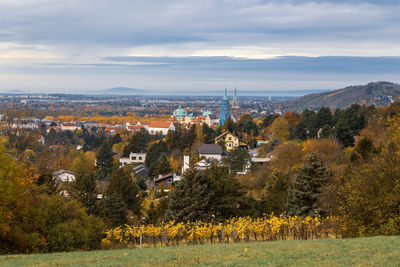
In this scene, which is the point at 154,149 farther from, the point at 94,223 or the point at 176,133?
the point at 94,223

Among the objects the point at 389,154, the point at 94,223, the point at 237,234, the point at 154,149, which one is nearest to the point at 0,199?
the point at 94,223

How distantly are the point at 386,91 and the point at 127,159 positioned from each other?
147 metres

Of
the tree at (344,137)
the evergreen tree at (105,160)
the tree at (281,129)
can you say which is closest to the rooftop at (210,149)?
the tree at (281,129)

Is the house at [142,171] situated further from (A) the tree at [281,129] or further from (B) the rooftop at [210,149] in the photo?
(A) the tree at [281,129]

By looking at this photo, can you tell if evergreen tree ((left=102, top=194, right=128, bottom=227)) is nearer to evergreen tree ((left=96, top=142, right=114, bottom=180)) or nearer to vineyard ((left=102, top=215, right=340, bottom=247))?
vineyard ((left=102, top=215, right=340, bottom=247))

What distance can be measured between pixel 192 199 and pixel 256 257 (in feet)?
37.5

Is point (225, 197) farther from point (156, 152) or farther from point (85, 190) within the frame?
point (156, 152)

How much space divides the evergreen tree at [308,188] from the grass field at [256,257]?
452 inches

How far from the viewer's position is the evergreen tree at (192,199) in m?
22.1

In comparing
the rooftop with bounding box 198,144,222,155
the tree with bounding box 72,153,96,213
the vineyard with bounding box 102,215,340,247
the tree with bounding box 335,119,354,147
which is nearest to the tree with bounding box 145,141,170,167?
the rooftop with bounding box 198,144,222,155

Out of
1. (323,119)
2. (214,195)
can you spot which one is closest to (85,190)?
(214,195)

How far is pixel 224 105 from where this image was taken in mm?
131750

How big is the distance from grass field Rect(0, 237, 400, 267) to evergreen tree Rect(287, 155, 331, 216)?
452 inches

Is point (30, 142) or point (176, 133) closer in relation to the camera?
point (30, 142)
